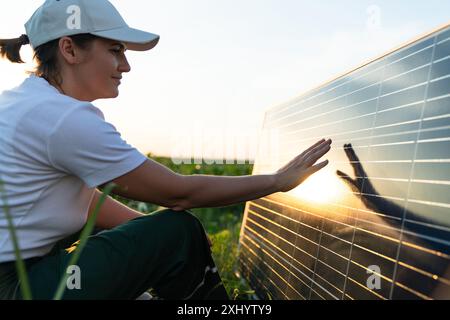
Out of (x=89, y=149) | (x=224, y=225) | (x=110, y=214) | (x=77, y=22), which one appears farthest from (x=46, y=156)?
(x=224, y=225)

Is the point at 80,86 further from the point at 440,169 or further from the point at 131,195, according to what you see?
the point at 440,169

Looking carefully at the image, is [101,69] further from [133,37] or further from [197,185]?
[197,185]

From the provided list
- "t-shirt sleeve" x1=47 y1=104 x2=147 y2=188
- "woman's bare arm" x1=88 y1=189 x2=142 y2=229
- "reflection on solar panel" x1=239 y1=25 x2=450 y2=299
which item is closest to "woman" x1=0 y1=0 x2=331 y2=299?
"t-shirt sleeve" x1=47 y1=104 x2=147 y2=188

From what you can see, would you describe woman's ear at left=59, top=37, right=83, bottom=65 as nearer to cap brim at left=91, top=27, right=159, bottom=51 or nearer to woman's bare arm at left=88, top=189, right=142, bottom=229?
cap brim at left=91, top=27, right=159, bottom=51

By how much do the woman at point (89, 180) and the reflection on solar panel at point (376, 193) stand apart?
28 cm

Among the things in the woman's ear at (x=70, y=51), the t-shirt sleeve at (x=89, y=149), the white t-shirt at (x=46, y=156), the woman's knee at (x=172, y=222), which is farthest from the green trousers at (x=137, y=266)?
the woman's ear at (x=70, y=51)

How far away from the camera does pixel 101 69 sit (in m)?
2.15

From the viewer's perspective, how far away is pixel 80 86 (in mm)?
2156

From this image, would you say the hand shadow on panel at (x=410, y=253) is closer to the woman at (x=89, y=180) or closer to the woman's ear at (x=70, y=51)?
the woman at (x=89, y=180)

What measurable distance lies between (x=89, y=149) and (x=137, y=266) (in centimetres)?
48

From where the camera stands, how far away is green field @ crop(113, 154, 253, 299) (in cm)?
358

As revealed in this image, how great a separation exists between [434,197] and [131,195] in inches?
41.5

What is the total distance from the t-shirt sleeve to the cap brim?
40cm

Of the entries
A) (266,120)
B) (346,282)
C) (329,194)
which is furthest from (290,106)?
(346,282)
